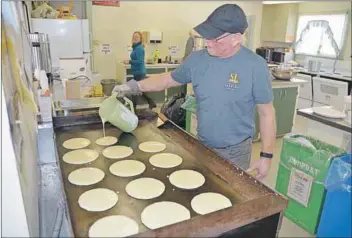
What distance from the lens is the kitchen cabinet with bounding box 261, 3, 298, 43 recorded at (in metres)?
6.86

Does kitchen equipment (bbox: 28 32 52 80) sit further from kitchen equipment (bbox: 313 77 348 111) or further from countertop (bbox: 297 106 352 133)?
kitchen equipment (bbox: 313 77 348 111)

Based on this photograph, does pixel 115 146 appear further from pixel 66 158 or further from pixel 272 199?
pixel 272 199

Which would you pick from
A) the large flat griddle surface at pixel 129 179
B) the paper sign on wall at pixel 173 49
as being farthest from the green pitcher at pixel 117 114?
the paper sign on wall at pixel 173 49

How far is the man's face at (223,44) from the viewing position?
1562 mm

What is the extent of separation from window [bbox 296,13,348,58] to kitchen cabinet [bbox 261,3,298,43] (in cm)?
18

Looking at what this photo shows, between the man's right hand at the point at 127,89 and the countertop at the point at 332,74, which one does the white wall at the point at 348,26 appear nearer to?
the countertop at the point at 332,74

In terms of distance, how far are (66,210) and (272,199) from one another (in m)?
0.77

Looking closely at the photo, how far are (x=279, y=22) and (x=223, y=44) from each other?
647cm

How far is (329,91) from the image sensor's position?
4.77 m

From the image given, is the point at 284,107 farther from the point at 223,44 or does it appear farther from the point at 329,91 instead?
the point at 223,44

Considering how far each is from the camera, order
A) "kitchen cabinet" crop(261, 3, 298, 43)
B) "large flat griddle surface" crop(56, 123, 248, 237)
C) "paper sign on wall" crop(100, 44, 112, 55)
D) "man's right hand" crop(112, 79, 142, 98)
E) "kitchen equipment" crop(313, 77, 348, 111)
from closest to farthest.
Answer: "large flat griddle surface" crop(56, 123, 248, 237), "man's right hand" crop(112, 79, 142, 98), "kitchen equipment" crop(313, 77, 348, 111), "paper sign on wall" crop(100, 44, 112, 55), "kitchen cabinet" crop(261, 3, 298, 43)

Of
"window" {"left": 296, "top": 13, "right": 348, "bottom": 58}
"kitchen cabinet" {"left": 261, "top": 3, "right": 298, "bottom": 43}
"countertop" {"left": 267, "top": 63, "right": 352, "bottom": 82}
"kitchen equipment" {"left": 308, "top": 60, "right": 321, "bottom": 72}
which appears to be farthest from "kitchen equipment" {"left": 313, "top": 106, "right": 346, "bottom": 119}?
"kitchen cabinet" {"left": 261, "top": 3, "right": 298, "bottom": 43}

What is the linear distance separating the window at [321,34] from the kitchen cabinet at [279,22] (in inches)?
7.2

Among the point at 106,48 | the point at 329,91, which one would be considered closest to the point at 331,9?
the point at 329,91
